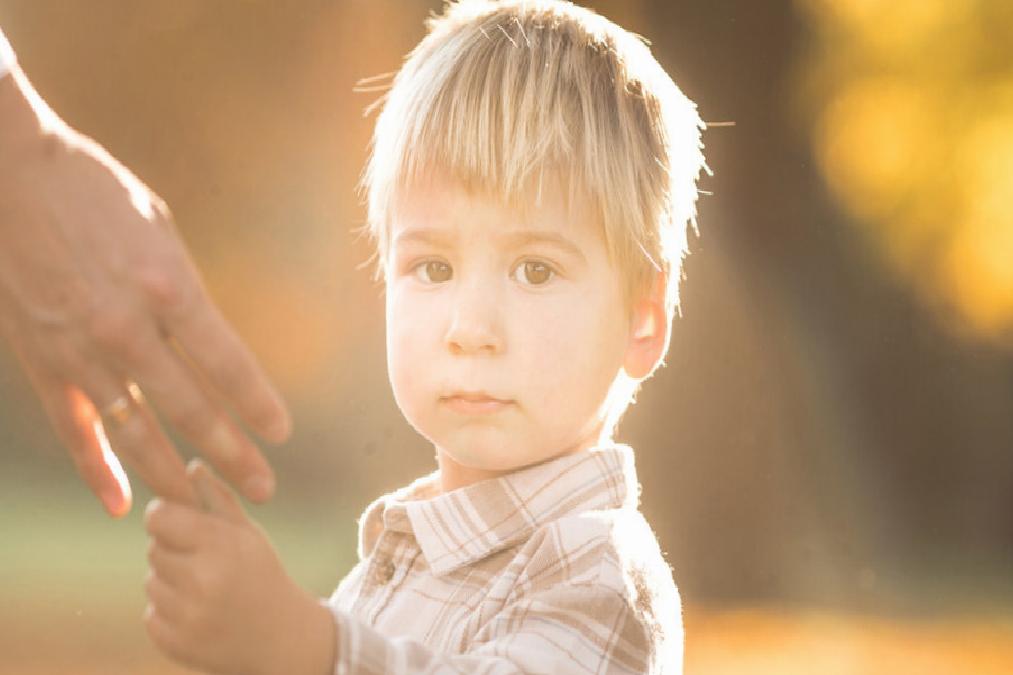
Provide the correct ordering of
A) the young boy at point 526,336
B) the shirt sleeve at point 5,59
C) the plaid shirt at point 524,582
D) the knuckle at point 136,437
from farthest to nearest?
1. the young boy at point 526,336
2. the plaid shirt at point 524,582
3. the shirt sleeve at point 5,59
4. the knuckle at point 136,437

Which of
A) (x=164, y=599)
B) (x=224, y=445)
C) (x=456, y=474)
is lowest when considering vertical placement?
(x=164, y=599)

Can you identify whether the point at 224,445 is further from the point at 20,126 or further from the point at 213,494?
the point at 20,126

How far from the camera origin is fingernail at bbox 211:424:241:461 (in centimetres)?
110

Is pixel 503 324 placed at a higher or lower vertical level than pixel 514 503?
higher

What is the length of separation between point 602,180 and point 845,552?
13.3 ft

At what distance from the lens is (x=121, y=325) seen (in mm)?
1091

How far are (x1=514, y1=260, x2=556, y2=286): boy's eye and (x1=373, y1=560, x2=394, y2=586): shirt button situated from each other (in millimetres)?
396

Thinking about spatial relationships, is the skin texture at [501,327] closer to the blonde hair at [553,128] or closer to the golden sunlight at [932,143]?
the blonde hair at [553,128]

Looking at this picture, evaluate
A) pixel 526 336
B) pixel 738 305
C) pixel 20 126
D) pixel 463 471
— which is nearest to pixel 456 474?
pixel 463 471

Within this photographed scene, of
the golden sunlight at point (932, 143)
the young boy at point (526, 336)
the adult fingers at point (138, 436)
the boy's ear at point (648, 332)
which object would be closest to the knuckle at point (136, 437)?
the adult fingers at point (138, 436)

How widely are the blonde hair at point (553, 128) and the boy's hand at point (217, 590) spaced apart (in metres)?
0.57

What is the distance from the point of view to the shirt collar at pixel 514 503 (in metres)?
1.57

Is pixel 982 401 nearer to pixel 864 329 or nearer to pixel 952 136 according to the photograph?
pixel 864 329

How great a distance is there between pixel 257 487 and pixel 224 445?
0.04m
